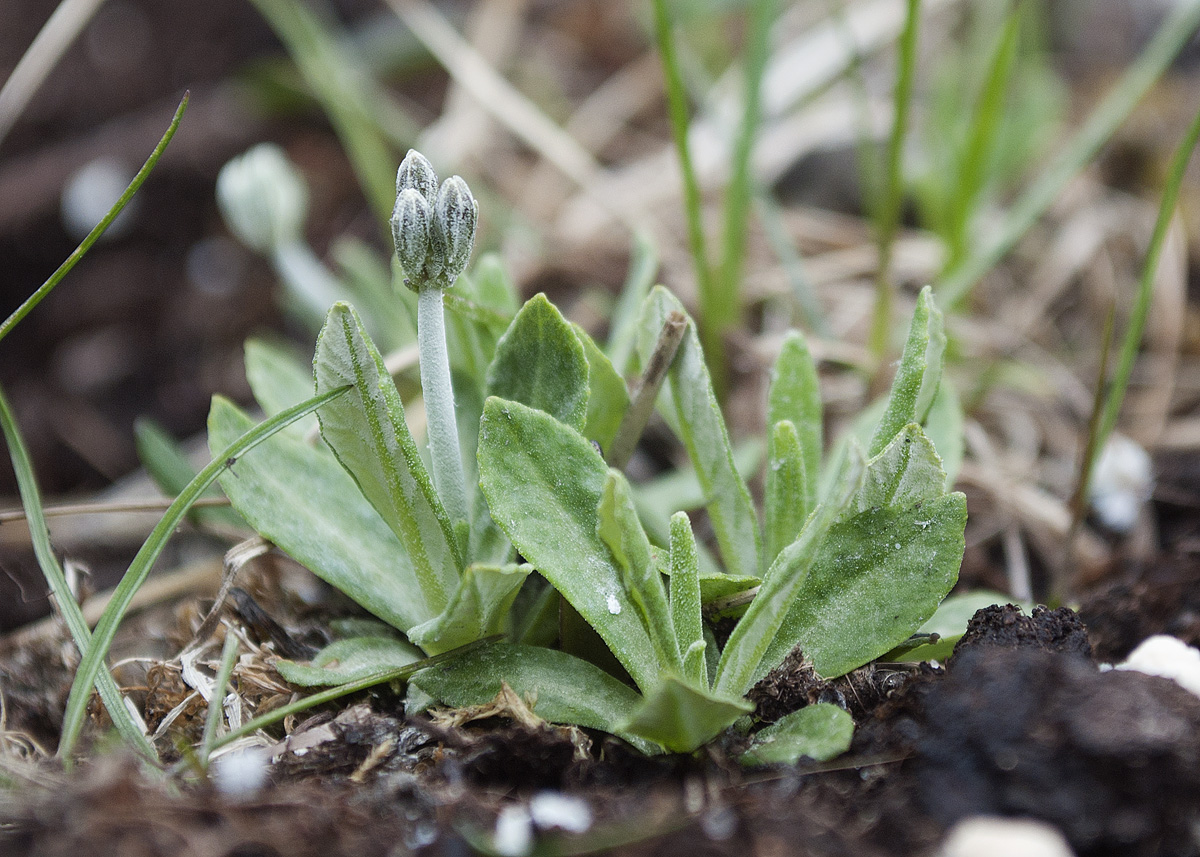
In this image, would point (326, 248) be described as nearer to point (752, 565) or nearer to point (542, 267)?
point (542, 267)

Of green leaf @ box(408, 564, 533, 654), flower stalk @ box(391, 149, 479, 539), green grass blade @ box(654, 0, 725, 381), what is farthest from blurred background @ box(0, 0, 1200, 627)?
flower stalk @ box(391, 149, 479, 539)

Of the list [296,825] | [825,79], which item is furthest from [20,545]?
[825,79]

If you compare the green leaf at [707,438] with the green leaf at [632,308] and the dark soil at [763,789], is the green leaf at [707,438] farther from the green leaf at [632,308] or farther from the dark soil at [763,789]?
the dark soil at [763,789]

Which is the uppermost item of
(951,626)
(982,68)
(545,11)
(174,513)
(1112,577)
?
(545,11)

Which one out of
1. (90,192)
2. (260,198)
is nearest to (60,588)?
(260,198)

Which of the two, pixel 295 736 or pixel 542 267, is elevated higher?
pixel 542 267

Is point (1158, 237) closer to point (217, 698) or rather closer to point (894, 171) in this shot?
point (894, 171)
